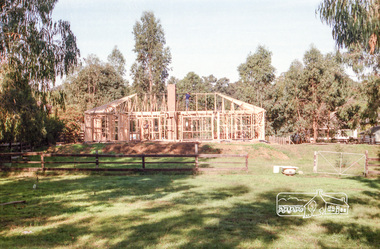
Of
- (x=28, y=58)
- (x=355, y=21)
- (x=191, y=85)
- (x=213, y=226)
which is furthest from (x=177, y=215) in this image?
(x=191, y=85)

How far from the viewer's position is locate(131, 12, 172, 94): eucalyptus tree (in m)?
48.3

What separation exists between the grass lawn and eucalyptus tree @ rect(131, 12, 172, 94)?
36158 millimetres

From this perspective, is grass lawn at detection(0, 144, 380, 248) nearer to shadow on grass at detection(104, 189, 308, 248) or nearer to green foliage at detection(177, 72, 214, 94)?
shadow on grass at detection(104, 189, 308, 248)

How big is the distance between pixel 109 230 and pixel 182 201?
3148mm

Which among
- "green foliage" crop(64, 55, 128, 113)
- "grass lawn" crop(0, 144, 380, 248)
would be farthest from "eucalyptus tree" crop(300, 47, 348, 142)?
"green foliage" crop(64, 55, 128, 113)

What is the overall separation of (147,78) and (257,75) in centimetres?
1789

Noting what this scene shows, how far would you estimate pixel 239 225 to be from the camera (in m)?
7.20

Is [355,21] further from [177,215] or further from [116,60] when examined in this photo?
[116,60]

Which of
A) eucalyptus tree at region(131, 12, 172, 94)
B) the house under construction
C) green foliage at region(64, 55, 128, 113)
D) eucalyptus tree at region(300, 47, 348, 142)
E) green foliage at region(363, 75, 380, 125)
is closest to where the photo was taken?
green foliage at region(363, 75, 380, 125)

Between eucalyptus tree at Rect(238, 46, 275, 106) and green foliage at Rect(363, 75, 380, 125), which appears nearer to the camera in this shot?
green foliage at Rect(363, 75, 380, 125)

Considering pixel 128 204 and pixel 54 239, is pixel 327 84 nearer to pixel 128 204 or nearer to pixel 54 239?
pixel 128 204

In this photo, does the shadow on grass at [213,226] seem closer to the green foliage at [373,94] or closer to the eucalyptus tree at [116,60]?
the green foliage at [373,94]

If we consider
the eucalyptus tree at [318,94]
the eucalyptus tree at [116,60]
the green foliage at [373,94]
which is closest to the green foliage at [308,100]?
the eucalyptus tree at [318,94]

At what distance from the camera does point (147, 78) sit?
4944cm
